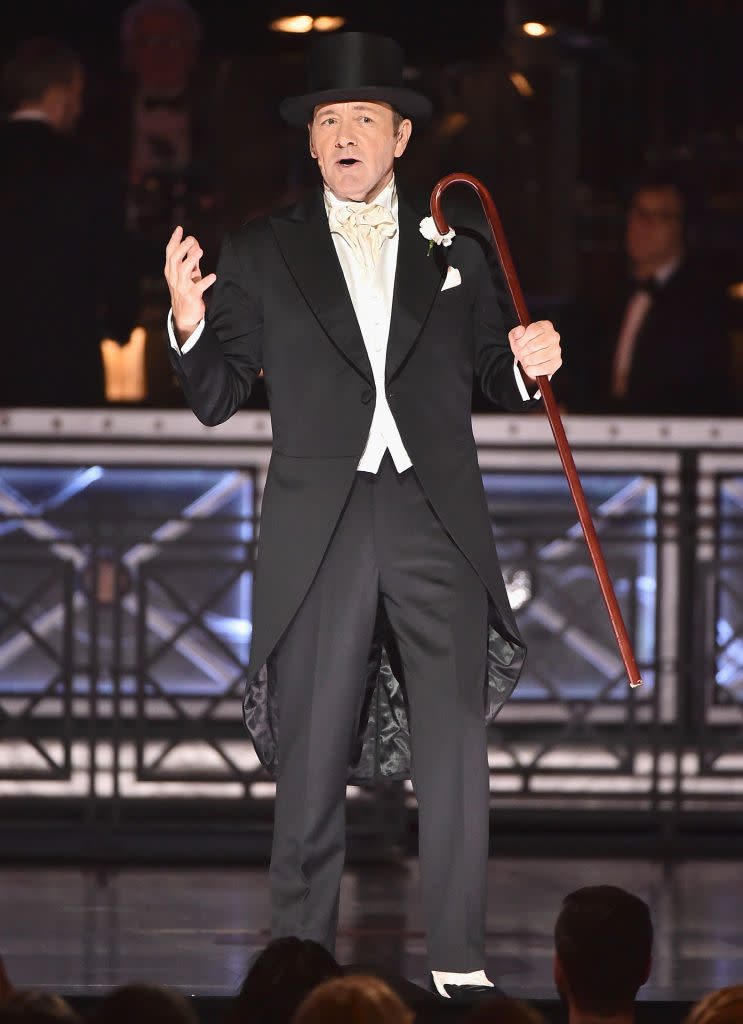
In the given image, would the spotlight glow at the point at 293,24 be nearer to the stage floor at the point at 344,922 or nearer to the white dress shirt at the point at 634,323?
the white dress shirt at the point at 634,323

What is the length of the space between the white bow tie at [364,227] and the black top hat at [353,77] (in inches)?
6.9

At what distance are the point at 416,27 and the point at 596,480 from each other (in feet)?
11.0

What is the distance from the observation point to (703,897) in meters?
4.71

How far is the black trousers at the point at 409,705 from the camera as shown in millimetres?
3080

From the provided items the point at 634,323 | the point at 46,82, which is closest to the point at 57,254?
the point at 46,82

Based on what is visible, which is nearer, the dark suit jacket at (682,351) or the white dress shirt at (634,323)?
the dark suit jacket at (682,351)

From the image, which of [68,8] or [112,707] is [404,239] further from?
[68,8]

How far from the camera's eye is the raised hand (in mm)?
3002

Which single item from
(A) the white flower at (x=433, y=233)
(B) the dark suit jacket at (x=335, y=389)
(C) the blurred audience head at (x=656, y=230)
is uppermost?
(C) the blurred audience head at (x=656, y=230)

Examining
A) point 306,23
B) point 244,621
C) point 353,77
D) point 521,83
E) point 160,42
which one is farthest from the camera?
point 306,23

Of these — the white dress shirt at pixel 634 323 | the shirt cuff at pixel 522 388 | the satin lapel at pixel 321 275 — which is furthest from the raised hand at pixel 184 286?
the white dress shirt at pixel 634 323

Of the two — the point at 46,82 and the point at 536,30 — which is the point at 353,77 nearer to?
the point at 46,82

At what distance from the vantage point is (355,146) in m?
3.08

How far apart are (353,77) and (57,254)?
2.92m
